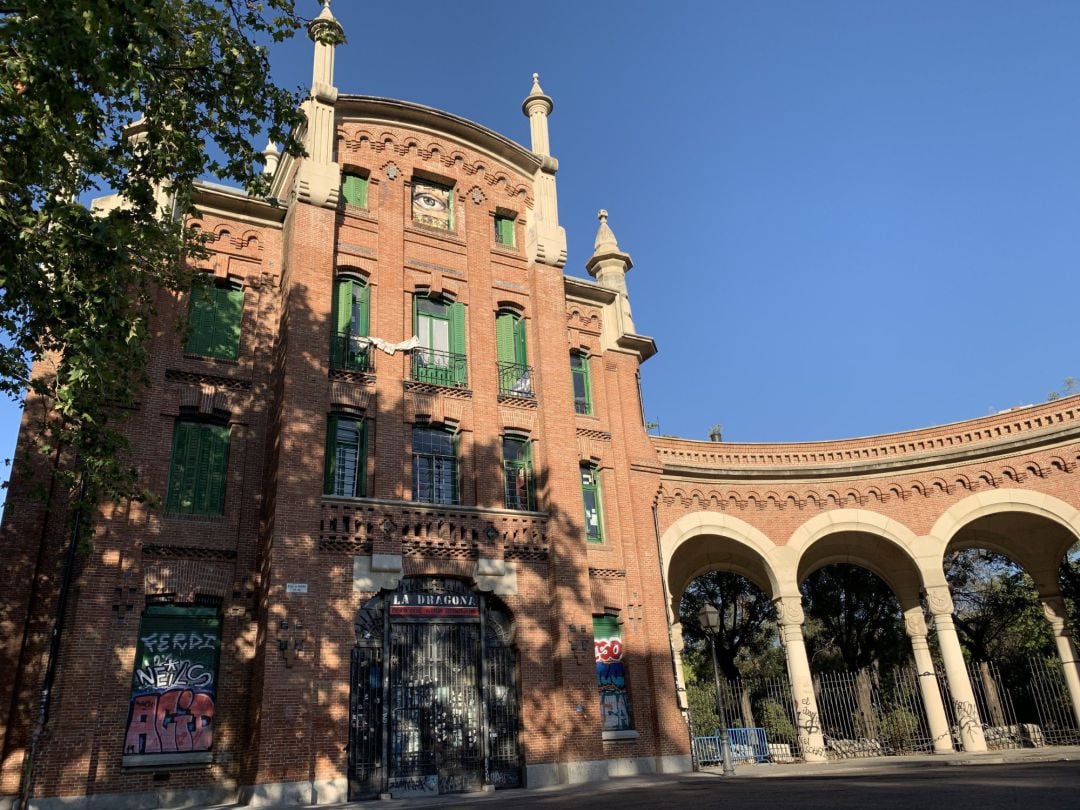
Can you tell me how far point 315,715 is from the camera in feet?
51.3

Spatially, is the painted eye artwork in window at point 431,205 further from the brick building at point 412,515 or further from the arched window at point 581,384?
the arched window at point 581,384

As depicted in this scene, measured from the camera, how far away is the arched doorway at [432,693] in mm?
16312

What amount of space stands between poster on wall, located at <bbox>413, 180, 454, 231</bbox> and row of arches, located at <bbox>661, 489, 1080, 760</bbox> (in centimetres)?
1120

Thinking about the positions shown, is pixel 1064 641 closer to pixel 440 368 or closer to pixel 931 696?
pixel 931 696

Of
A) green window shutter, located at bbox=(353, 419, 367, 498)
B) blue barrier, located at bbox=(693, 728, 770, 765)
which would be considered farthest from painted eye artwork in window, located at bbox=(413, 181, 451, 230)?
blue barrier, located at bbox=(693, 728, 770, 765)

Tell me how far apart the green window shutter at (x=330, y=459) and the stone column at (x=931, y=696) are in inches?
738

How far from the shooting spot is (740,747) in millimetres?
25328

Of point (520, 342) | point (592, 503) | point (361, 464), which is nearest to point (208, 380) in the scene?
Answer: point (361, 464)

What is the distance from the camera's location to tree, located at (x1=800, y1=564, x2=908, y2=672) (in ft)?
122

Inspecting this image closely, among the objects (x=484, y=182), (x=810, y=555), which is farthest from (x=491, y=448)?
(x=810, y=555)

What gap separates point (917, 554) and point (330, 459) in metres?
17.8

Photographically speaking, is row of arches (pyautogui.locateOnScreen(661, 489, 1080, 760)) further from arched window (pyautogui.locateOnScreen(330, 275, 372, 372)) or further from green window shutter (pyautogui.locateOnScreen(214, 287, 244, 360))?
green window shutter (pyautogui.locateOnScreen(214, 287, 244, 360))

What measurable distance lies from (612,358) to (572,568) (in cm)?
738

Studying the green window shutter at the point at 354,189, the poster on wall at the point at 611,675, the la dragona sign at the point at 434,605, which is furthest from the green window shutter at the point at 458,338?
the poster on wall at the point at 611,675
